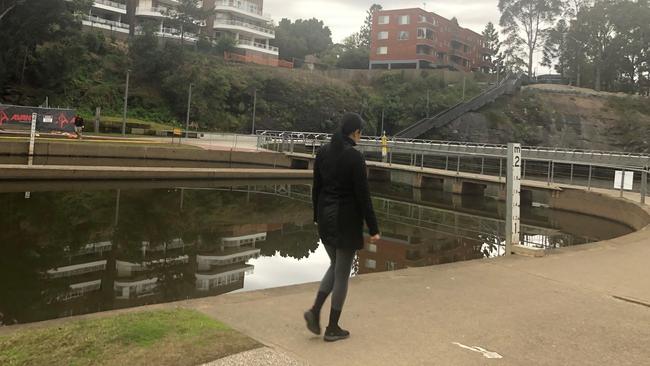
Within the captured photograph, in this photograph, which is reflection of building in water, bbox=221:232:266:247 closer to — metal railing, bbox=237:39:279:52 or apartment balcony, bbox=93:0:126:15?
apartment balcony, bbox=93:0:126:15

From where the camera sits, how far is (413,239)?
13.6m

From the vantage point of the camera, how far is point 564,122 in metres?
63.8

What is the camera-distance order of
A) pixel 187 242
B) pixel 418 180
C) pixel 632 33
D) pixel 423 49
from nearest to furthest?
pixel 187 242 → pixel 418 180 → pixel 632 33 → pixel 423 49

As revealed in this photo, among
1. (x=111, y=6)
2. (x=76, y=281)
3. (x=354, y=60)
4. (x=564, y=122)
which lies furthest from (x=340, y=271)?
(x=354, y=60)

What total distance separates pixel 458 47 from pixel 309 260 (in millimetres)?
83543

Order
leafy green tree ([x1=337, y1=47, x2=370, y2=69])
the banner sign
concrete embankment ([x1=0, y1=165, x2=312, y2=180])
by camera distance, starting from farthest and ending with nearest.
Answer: leafy green tree ([x1=337, y1=47, x2=370, y2=69]) < the banner sign < concrete embankment ([x1=0, y1=165, x2=312, y2=180])

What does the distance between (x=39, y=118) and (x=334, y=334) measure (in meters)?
29.8

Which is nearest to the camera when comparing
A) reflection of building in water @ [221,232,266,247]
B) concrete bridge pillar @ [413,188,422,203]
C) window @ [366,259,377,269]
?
window @ [366,259,377,269]

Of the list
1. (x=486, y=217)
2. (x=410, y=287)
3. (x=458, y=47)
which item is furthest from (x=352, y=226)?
(x=458, y=47)

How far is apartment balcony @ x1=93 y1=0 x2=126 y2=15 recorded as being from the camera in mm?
64169

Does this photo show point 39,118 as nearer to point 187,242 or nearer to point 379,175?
point 379,175

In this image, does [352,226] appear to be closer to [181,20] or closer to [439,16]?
[181,20]

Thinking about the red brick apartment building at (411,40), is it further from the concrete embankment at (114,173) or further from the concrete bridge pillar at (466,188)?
the concrete embankment at (114,173)

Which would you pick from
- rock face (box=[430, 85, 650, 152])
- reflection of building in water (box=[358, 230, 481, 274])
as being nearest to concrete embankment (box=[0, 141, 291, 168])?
reflection of building in water (box=[358, 230, 481, 274])
